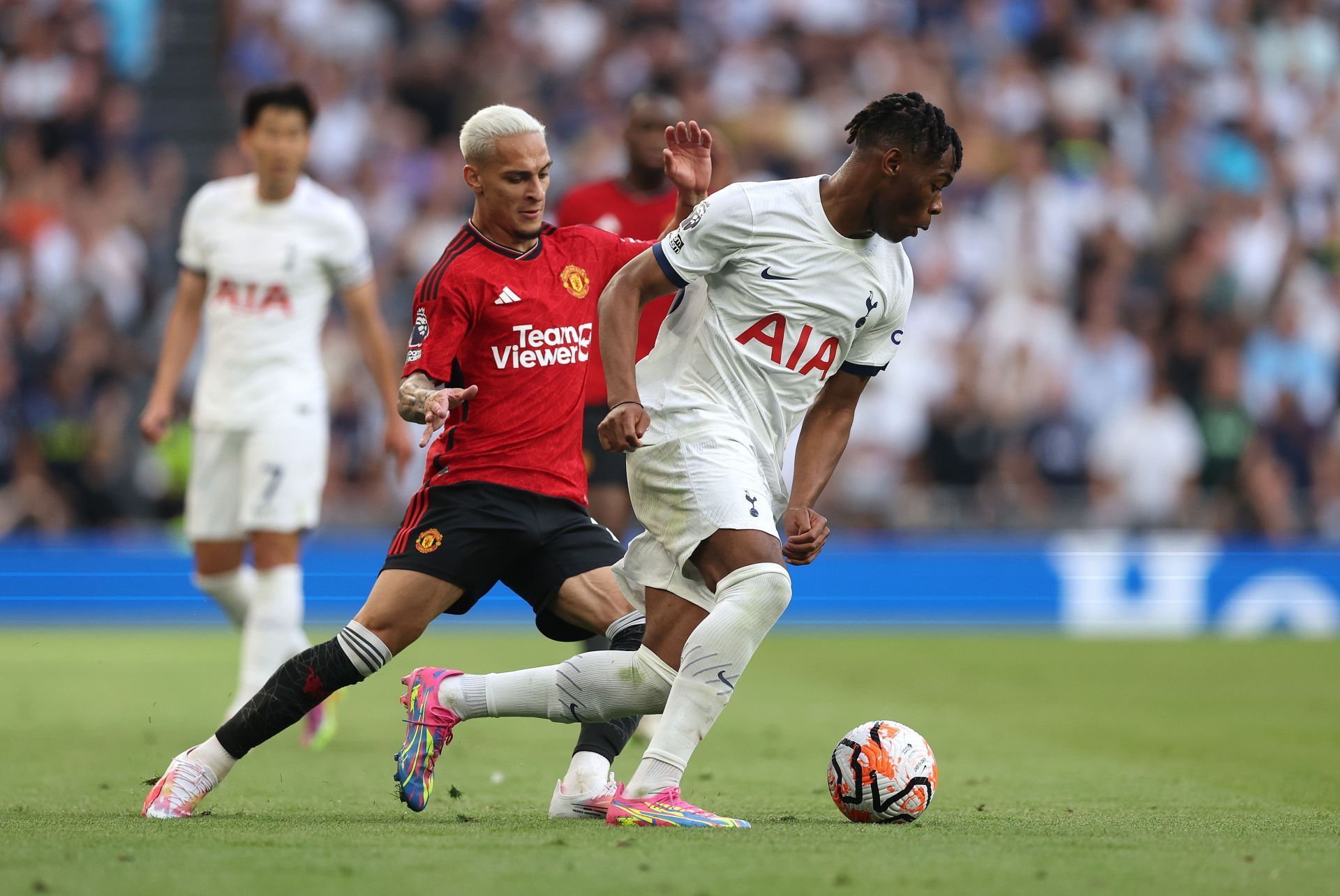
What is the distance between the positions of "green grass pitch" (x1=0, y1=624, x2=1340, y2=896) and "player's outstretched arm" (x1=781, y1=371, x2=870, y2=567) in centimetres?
95

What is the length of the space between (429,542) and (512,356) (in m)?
0.66

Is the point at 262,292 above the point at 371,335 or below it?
above

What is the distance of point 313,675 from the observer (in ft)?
19.3

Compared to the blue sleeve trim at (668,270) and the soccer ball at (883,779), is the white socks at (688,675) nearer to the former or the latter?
the soccer ball at (883,779)

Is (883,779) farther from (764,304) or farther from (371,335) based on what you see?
(371,335)

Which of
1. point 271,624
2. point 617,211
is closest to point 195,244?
point 271,624

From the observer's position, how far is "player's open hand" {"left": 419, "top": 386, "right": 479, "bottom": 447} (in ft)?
17.5

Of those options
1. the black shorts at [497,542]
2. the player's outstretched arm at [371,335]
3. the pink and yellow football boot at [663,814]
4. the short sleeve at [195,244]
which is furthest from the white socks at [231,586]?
the pink and yellow football boot at [663,814]

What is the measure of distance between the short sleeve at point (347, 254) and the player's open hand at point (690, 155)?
3.02 m

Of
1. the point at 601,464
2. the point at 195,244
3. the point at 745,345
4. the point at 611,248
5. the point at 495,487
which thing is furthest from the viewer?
the point at 601,464

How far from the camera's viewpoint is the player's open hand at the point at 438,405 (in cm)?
534

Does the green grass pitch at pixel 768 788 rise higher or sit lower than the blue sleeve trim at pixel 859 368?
lower

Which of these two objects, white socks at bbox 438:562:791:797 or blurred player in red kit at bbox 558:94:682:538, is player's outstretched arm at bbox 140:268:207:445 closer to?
blurred player in red kit at bbox 558:94:682:538

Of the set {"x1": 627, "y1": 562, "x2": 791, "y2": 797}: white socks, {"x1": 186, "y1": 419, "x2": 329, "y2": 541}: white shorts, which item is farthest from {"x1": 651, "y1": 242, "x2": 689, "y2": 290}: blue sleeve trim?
{"x1": 186, "y1": 419, "x2": 329, "y2": 541}: white shorts
